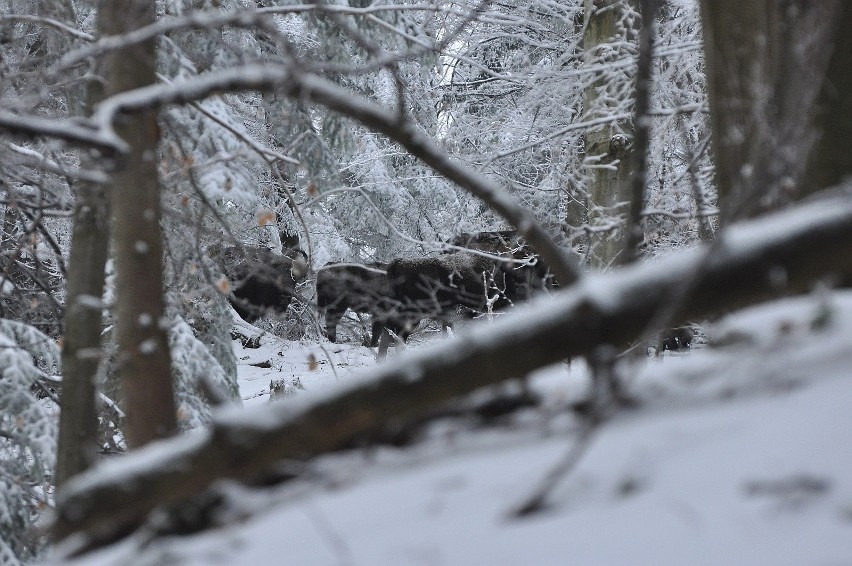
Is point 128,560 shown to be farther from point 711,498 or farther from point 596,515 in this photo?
point 711,498

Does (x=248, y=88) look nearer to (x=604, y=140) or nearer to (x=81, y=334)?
(x=81, y=334)

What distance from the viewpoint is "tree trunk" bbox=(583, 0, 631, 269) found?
8.48 meters

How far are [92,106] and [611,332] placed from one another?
14.8 ft

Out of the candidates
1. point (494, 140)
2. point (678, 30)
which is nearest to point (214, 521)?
point (678, 30)

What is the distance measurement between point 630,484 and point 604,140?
7912 millimetres

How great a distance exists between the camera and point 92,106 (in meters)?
5.30

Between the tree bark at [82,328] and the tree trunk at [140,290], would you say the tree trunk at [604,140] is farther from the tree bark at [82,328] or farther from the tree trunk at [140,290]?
the tree trunk at [140,290]

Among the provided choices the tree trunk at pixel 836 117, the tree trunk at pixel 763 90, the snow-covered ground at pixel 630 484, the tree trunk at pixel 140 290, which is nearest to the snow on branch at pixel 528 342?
the snow-covered ground at pixel 630 484

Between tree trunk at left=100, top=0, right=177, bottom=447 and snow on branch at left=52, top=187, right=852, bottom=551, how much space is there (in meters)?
1.97

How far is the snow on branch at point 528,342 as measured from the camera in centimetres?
177

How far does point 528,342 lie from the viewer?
1.79 meters

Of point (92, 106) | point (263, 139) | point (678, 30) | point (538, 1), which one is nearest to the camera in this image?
point (92, 106)

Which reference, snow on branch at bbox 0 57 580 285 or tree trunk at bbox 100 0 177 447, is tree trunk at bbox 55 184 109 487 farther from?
snow on branch at bbox 0 57 580 285

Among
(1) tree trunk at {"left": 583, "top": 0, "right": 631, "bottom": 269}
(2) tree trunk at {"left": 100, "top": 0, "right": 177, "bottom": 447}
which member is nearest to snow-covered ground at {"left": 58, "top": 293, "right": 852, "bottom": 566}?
(2) tree trunk at {"left": 100, "top": 0, "right": 177, "bottom": 447}
